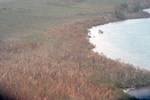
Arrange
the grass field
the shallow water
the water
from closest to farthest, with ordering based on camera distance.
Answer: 1. the grass field
2. the shallow water
3. the water

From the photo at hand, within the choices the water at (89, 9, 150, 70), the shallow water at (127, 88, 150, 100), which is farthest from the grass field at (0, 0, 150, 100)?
the water at (89, 9, 150, 70)

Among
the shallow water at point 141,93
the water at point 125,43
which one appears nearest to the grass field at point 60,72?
the shallow water at point 141,93

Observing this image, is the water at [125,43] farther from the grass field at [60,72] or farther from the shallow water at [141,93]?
the shallow water at [141,93]

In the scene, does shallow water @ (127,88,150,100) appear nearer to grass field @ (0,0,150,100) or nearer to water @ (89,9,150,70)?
grass field @ (0,0,150,100)

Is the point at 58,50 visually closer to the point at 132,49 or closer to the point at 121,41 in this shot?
the point at 132,49

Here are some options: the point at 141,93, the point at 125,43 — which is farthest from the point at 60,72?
the point at 125,43

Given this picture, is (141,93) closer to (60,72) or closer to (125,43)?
(60,72)

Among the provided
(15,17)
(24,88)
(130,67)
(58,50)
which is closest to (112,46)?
(58,50)

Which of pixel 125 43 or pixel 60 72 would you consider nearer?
pixel 60 72
